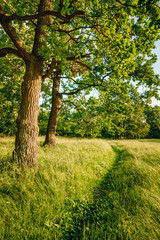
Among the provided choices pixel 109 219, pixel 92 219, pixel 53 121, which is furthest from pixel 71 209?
pixel 53 121

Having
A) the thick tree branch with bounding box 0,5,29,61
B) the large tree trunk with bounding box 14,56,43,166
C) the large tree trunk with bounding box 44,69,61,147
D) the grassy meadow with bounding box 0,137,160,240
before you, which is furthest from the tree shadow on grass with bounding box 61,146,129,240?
the large tree trunk with bounding box 44,69,61,147

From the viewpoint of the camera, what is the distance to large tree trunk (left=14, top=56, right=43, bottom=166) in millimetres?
3424

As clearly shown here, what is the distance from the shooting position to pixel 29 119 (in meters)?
3.55

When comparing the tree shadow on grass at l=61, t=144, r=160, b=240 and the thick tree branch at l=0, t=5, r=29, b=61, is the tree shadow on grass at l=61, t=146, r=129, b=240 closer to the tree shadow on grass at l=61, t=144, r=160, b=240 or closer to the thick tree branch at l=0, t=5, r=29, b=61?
the tree shadow on grass at l=61, t=144, r=160, b=240

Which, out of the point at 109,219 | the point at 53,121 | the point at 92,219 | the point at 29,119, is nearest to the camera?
the point at 109,219

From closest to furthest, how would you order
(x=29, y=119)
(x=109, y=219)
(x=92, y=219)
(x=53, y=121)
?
1. (x=109, y=219)
2. (x=92, y=219)
3. (x=29, y=119)
4. (x=53, y=121)

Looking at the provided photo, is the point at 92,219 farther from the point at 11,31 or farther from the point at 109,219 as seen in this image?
the point at 11,31

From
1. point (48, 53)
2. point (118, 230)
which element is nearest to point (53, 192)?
point (118, 230)

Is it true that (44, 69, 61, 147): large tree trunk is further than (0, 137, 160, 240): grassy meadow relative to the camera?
Yes

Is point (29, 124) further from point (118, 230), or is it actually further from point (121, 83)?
point (121, 83)

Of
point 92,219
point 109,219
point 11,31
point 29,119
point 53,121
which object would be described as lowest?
point 92,219

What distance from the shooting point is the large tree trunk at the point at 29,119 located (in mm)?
3424

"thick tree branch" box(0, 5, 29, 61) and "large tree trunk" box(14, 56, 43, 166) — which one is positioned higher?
"thick tree branch" box(0, 5, 29, 61)

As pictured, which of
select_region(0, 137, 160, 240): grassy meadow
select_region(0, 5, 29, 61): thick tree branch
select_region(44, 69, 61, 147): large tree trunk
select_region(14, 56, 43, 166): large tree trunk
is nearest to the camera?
select_region(0, 137, 160, 240): grassy meadow
